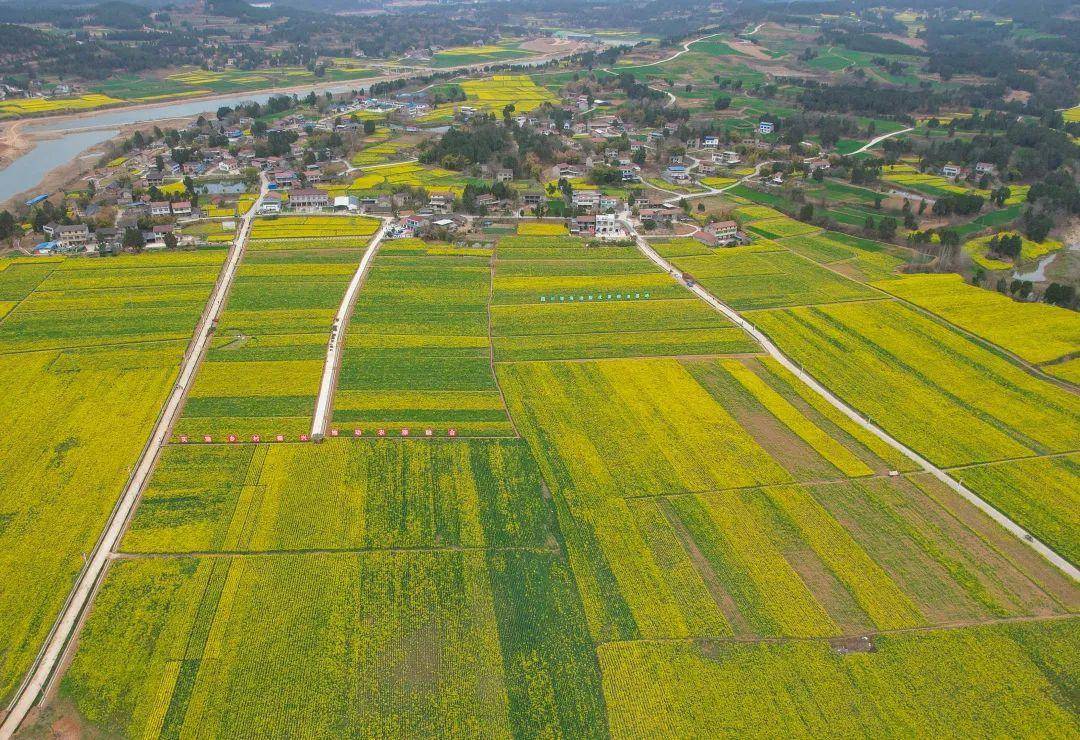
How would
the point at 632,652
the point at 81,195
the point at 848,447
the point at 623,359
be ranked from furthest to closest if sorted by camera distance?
the point at 81,195 < the point at 623,359 < the point at 848,447 < the point at 632,652

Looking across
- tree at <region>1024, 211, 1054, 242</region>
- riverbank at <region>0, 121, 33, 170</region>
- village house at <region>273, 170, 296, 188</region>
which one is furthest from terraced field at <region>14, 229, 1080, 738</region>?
riverbank at <region>0, 121, 33, 170</region>

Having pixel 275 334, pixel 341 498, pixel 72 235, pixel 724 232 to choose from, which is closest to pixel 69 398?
pixel 275 334

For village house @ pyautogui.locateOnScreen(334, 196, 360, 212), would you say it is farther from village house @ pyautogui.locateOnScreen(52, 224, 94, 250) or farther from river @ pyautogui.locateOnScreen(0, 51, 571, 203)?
river @ pyautogui.locateOnScreen(0, 51, 571, 203)

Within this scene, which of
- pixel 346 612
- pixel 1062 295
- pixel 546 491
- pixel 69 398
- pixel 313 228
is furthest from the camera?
pixel 313 228

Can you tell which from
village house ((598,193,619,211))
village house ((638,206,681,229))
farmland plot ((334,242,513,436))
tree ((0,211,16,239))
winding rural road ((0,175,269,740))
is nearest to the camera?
winding rural road ((0,175,269,740))

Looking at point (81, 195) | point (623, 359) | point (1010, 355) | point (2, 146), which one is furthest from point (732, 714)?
point (2, 146)

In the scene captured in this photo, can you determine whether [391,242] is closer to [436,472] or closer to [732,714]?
[436,472]

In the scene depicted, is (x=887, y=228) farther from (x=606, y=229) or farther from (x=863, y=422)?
(x=863, y=422)
